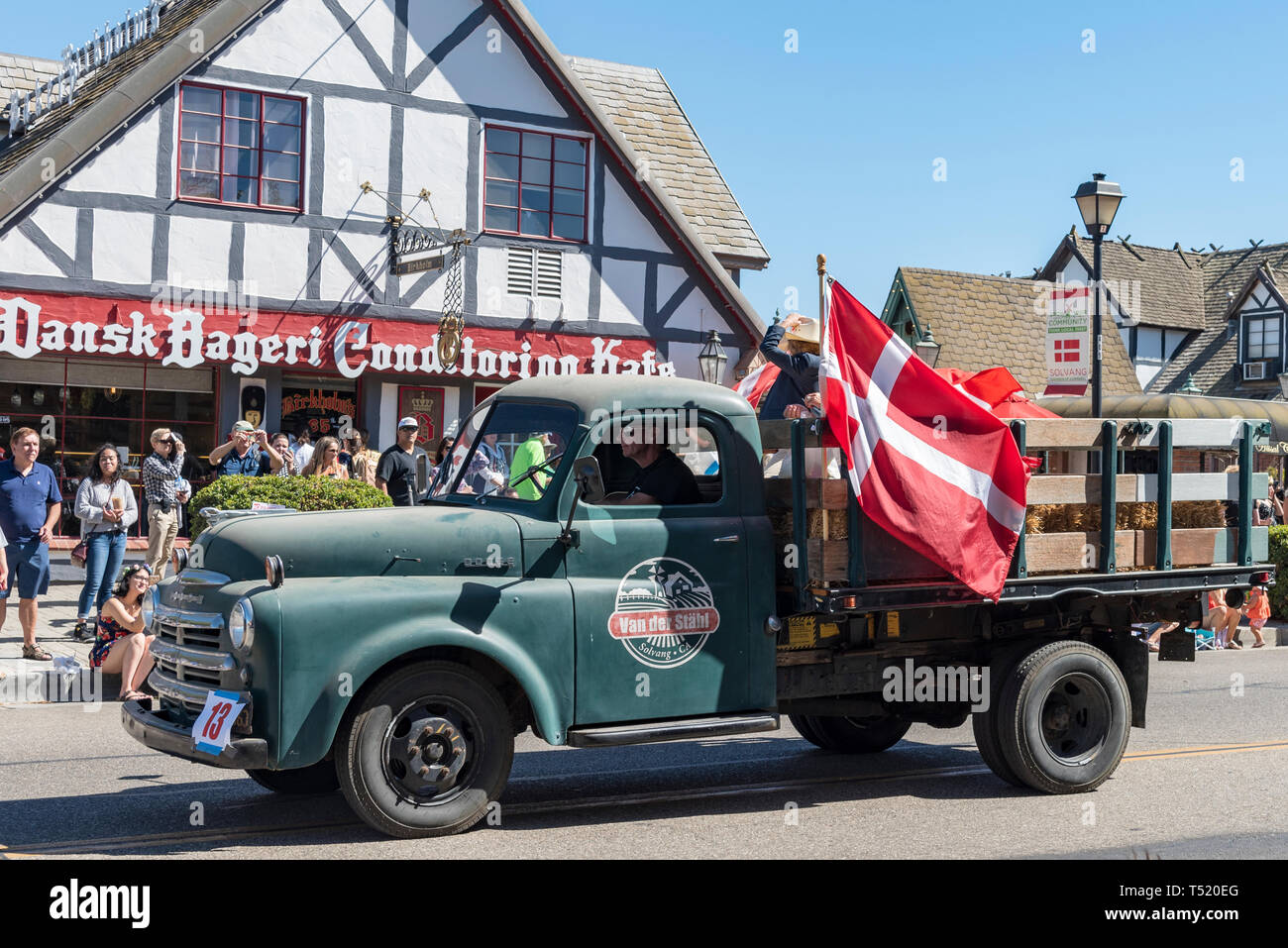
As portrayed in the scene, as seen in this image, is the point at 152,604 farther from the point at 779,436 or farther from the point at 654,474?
the point at 779,436

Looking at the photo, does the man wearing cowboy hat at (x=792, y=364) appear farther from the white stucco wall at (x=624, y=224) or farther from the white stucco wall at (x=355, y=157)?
the white stucco wall at (x=624, y=224)

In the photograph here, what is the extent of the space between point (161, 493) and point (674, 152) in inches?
524

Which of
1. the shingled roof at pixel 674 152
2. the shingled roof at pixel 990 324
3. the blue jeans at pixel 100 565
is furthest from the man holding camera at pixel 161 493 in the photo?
the shingled roof at pixel 990 324

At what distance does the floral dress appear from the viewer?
10.7 metres

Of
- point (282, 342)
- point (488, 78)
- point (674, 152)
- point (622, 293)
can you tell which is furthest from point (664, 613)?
point (674, 152)

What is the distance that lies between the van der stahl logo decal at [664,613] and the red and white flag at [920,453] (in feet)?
3.10

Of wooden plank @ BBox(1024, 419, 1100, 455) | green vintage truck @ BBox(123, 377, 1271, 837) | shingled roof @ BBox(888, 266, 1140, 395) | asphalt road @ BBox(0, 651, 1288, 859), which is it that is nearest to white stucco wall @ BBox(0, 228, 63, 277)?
asphalt road @ BBox(0, 651, 1288, 859)

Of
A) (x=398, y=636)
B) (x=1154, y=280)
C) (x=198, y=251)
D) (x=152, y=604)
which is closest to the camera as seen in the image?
(x=398, y=636)

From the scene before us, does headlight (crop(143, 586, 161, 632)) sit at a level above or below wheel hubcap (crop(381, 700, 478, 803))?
above

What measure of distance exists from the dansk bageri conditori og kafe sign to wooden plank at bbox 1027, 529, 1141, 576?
9295mm

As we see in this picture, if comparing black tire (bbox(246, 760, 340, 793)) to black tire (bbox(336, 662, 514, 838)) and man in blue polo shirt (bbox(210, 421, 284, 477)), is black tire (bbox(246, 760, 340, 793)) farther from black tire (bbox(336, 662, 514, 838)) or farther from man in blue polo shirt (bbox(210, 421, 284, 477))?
man in blue polo shirt (bbox(210, 421, 284, 477))

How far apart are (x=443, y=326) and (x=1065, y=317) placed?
826 centimetres

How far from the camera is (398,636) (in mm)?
6258

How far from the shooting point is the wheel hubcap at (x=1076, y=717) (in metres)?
Answer: 7.89
